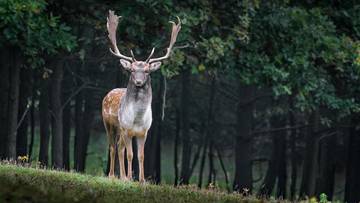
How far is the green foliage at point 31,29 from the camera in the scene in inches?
821

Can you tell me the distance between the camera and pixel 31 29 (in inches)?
853

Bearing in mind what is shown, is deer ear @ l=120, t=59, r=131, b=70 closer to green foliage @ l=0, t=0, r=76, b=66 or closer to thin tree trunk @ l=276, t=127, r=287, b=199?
green foliage @ l=0, t=0, r=76, b=66

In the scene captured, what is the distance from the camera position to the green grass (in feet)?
35.6

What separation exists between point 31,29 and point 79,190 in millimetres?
10042

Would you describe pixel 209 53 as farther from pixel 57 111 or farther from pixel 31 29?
pixel 57 111

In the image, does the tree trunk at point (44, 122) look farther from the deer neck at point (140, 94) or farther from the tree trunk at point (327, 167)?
the deer neck at point (140, 94)

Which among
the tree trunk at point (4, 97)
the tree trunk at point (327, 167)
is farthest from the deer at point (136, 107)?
the tree trunk at point (327, 167)

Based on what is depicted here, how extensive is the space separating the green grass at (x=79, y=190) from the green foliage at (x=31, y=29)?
6.42 meters

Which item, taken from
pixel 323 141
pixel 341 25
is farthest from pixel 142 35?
pixel 323 141

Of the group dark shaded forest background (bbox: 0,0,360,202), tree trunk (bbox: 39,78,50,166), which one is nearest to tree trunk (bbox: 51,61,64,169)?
dark shaded forest background (bbox: 0,0,360,202)

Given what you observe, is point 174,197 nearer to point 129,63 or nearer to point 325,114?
point 129,63

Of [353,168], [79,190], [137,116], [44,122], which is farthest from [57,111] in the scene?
[79,190]

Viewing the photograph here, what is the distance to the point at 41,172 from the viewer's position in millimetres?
14836

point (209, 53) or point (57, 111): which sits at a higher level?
point (209, 53)
